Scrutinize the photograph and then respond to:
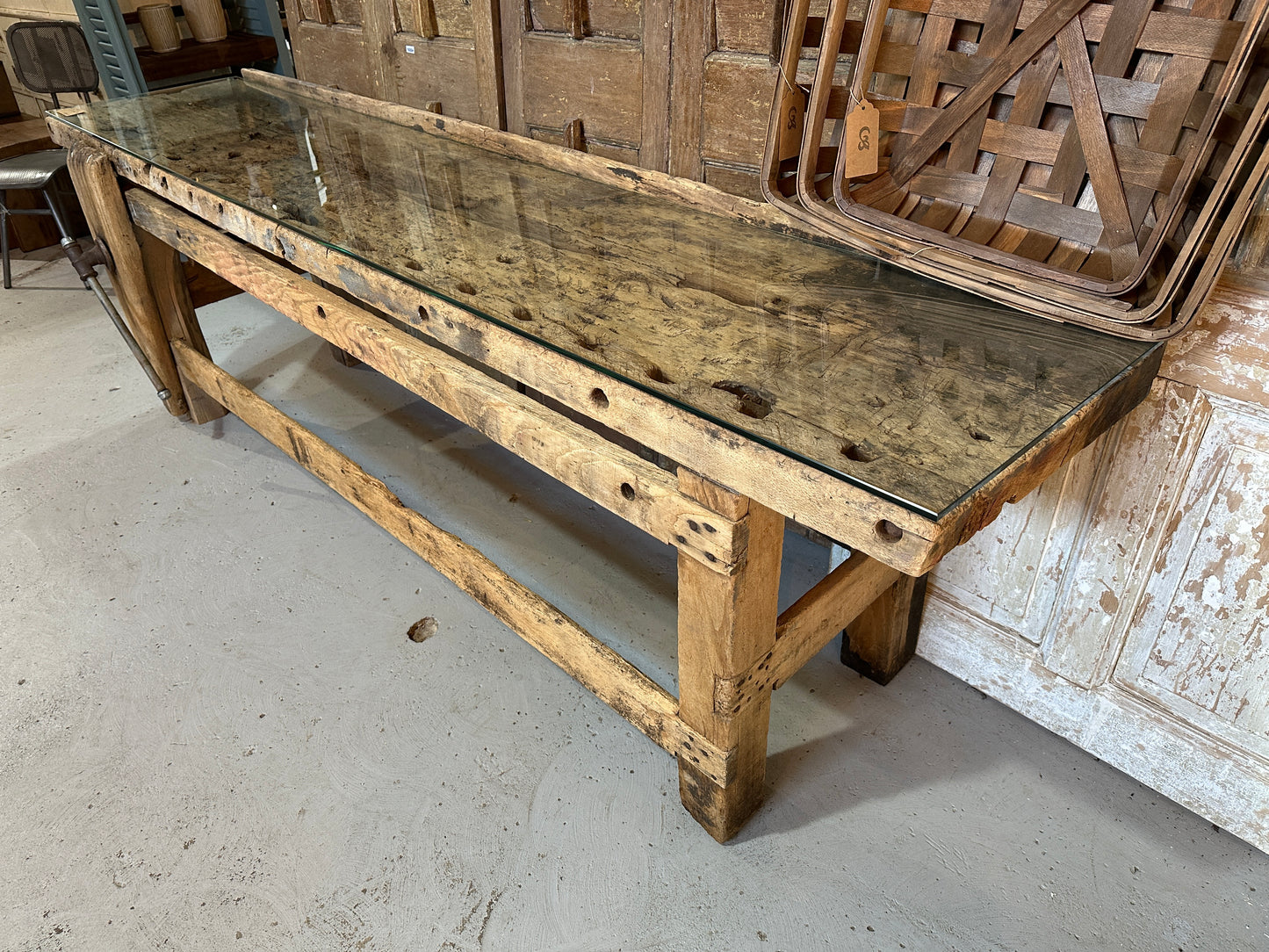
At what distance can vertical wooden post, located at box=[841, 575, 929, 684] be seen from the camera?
188 centimetres

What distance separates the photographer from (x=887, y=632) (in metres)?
1.92

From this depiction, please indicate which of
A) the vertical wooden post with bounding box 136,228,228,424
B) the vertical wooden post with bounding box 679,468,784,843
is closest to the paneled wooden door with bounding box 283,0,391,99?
the vertical wooden post with bounding box 136,228,228,424

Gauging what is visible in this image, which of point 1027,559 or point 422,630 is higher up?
point 1027,559

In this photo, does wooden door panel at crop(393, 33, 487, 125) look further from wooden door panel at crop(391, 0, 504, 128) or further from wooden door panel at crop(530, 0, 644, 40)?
wooden door panel at crop(530, 0, 644, 40)

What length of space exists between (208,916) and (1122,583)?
6.00 ft

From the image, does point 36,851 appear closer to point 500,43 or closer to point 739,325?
point 739,325

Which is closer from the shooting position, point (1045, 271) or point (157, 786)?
point (1045, 271)

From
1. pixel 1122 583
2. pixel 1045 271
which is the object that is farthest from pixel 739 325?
pixel 1122 583

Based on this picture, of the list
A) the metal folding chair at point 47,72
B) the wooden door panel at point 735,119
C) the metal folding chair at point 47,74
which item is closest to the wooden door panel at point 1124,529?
the wooden door panel at point 735,119

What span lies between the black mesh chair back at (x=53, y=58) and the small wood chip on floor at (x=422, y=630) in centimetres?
306

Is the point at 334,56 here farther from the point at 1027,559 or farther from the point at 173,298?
the point at 1027,559

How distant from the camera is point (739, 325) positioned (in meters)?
1.33

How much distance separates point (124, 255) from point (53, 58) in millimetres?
1676

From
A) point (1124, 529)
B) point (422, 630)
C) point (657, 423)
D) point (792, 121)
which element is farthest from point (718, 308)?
point (422, 630)
